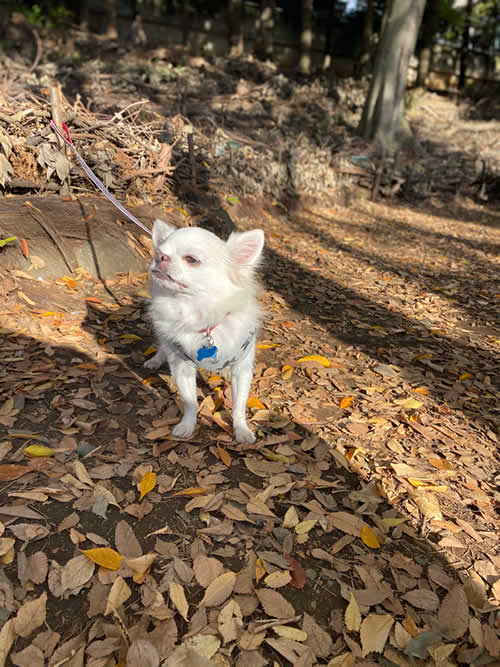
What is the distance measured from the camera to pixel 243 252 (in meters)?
2.95

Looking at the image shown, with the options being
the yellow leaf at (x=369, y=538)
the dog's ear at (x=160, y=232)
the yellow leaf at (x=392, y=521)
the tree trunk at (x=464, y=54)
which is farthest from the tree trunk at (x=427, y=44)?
the yellow leaf at (x=369, y=538)

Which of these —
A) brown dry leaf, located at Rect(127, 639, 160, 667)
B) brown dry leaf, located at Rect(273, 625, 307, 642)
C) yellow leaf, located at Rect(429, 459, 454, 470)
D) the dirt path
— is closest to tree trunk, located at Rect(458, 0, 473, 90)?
the dirt path

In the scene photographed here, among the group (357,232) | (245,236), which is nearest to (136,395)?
(245,236)

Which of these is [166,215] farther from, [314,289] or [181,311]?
[181,311]

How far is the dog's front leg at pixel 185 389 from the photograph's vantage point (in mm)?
3170

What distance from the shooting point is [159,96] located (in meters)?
16.2

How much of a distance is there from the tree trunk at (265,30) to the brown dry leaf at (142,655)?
3007 cm

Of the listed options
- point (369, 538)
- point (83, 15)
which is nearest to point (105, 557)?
point (369, 538)

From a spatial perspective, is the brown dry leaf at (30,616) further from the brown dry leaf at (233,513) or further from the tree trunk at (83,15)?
the tree trunk at (83,15)

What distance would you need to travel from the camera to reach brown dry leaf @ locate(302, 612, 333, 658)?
6.67 feet

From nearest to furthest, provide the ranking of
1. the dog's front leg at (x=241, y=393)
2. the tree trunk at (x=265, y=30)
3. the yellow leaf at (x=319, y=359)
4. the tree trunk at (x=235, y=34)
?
the dog's front leg at (x=241, y=393) < the yellow leaf at (x=319, y=359) < the tree trunk at (x=235, y=34) < the tree trunk at (x=265, y=30)

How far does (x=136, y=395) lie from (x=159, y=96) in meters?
15.7

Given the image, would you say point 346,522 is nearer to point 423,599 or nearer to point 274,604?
point 423,599

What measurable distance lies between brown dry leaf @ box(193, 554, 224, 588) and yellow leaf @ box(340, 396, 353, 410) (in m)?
1.99
